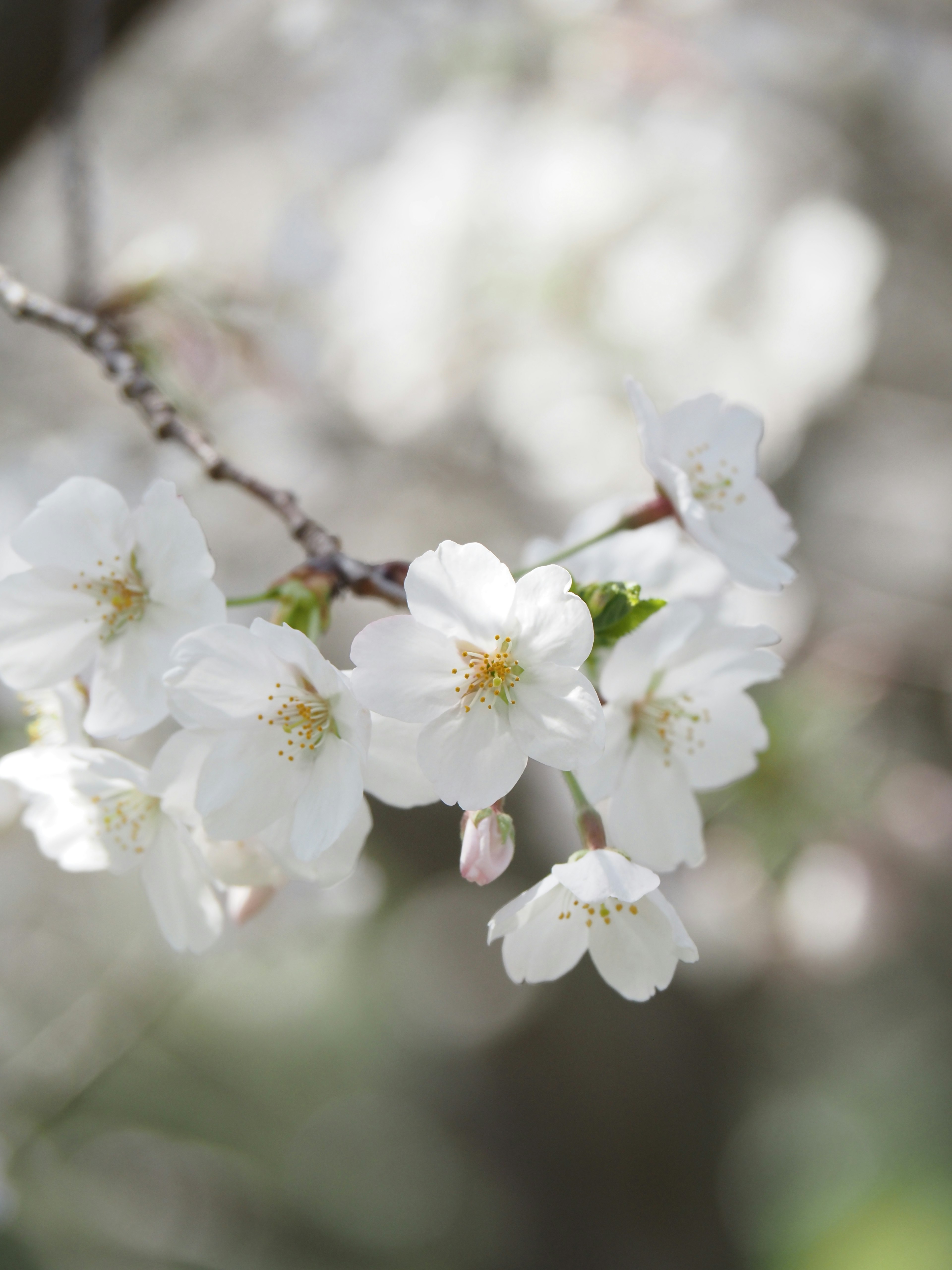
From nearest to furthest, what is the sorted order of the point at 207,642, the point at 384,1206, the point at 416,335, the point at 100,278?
the point at 207,642
the point at 100,278
the point at 416,335
the point at 384,1206

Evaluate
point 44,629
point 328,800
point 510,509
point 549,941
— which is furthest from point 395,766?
point 510,509

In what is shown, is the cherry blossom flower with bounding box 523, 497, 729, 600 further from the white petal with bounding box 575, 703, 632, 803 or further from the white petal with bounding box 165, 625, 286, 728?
the white petal with bounding box 165, 625, 286, 728

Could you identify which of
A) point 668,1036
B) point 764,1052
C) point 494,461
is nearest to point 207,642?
point 494,461

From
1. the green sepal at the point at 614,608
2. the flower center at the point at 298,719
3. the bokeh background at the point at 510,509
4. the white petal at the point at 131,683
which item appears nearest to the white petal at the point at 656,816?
the green sepal at the point at 614,608

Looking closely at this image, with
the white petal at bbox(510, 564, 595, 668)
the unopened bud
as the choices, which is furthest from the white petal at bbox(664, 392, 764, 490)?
the unopened bud

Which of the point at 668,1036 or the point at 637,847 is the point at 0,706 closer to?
the point at 637,847

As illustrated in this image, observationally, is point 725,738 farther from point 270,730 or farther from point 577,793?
point 270,730

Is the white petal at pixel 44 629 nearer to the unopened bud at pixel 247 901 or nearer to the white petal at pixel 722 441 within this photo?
the unopened bud at pixel 247 901
